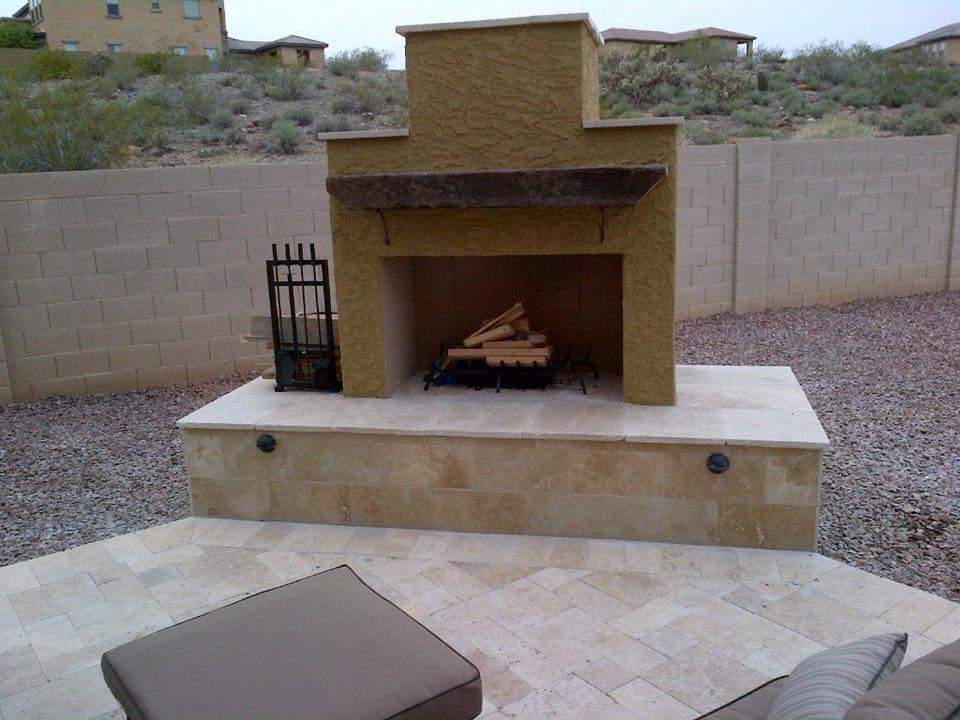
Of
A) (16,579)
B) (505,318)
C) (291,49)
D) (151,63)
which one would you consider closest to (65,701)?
(16,579)

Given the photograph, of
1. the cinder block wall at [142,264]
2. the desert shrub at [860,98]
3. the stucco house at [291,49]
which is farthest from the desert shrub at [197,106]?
the stucco house at [291,49]

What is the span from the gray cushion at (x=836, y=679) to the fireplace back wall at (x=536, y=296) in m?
3.57

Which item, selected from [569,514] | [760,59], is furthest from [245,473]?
[760,59]

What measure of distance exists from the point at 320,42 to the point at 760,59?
16648mm

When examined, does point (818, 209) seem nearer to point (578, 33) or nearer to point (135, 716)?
point (578, 33)

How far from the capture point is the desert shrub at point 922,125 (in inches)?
577

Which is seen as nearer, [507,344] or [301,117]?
[507,344]

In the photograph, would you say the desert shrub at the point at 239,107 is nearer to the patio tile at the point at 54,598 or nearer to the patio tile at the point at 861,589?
the patio tile at the point at 54,598

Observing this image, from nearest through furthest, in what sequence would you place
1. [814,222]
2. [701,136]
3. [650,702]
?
[650,702]
[814,222]
[701,136]

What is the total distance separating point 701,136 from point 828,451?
9.64 m

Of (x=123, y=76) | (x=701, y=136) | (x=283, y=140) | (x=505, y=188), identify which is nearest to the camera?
(x=505, y=188)

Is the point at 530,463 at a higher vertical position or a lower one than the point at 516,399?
lower

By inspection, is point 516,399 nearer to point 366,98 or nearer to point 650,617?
point 650,617

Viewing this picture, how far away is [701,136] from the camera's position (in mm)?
13953
